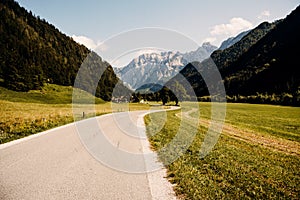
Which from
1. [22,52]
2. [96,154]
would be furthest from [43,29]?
[96,154]

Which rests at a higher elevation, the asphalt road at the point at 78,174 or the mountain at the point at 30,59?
the mountain at the point at 30,59

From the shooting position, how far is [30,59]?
135 metres

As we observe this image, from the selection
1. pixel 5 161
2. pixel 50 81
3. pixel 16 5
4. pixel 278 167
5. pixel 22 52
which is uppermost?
pixel 16 5

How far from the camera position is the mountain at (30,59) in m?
100

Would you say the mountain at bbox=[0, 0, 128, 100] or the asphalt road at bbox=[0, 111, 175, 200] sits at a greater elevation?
the mountain at bbox=[0, 0, 128, 100]

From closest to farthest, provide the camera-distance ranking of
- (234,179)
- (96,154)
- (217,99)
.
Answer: (234,179) → (96,154) → (217,99)

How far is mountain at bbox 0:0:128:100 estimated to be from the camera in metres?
100

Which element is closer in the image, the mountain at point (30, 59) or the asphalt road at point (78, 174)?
the asphalt road at point (78, 174)

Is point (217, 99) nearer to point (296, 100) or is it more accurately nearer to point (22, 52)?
point (296, 100)

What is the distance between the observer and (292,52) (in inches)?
6373

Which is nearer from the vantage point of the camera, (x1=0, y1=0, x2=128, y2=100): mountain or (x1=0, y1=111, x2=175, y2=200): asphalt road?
(x1=0, y1=111, x2=175, y2=200): asphalt road

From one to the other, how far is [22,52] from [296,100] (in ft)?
445

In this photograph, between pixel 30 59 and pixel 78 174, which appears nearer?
pixel 78 174

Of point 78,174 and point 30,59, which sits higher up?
point 30,59
